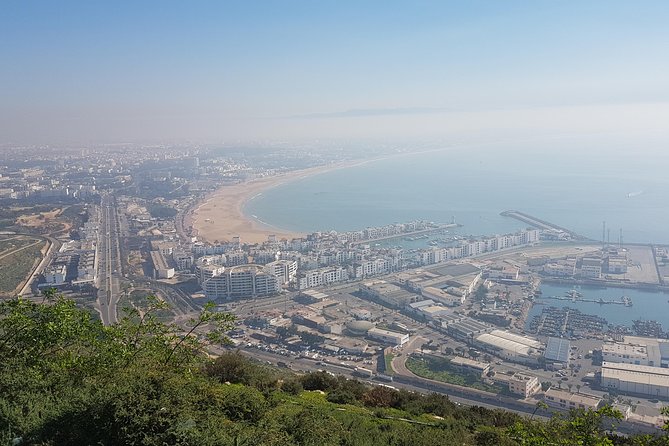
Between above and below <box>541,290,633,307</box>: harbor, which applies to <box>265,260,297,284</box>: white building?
above

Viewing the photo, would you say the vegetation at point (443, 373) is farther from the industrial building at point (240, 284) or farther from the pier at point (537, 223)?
the pier at point (537, 223)

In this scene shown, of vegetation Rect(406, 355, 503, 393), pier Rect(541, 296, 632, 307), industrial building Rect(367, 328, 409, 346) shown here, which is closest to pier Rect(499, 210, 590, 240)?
pier Rect(541, 296, 632, 307)

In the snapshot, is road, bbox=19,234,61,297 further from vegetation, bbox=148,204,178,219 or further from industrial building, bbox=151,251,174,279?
vegetation, bbox=148,204,178,219

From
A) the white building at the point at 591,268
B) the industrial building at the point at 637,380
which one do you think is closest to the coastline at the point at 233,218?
the white building at the point at 591,268

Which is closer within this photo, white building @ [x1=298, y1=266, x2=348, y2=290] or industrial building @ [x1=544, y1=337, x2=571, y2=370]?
industrial building @ [x1=544, y1=337, x2=571, y2=370]

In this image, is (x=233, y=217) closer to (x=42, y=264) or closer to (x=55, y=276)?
(x=42, y=264)

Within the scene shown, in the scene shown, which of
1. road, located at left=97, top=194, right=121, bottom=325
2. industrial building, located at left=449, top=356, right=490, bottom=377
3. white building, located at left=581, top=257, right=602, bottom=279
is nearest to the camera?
industrial building, located at left=449, top=356, right=490, bottom=377
